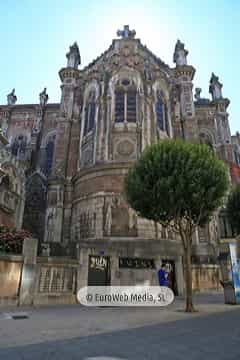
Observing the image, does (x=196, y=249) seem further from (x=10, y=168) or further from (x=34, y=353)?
(x=34, y=353)

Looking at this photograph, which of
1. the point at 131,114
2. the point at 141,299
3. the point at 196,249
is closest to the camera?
the point at 141,299

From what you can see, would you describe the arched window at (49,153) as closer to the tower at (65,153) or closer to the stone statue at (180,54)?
the tower at (65,153)

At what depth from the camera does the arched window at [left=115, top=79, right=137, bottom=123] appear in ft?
78.2

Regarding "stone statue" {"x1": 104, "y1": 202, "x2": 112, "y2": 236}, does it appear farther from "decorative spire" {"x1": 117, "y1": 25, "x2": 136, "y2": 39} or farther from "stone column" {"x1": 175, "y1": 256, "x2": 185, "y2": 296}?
"decorative spire" {"x1": 117, "y1": 25, "x2": 136, "y2": 39}

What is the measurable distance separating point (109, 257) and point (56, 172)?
13861 millimetres

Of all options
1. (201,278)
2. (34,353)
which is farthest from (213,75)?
(34,353)

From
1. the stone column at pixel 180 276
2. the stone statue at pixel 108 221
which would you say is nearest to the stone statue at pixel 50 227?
the stone statue at pixel 108 221

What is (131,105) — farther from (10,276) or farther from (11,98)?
(11,98)

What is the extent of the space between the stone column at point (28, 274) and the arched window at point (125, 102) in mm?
16228

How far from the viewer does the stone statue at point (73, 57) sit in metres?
31.4

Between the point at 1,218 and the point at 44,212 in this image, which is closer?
the point at 1,218

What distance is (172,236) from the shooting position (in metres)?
19.9

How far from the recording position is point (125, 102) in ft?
80.4

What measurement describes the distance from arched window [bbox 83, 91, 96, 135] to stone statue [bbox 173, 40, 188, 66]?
43.6ft
